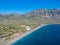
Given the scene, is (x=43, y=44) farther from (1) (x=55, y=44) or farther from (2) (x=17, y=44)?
(2) (x=17, y=44)

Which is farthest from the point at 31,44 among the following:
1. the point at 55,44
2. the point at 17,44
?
the point at 55,44

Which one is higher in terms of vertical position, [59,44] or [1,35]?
[1,35]

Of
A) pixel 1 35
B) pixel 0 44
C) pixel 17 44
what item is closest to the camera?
pixel 0 44

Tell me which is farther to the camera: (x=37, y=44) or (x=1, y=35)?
(x=1, y=35)

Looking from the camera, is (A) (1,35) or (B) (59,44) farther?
(A) (1,35)

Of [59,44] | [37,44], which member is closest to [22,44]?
[37,44]

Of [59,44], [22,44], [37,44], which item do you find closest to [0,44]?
[22,44]

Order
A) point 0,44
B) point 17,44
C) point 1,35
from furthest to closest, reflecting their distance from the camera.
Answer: point 1,35 → point 17,44 → point 0,44

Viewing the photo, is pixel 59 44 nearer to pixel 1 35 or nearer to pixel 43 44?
pixel 43 44

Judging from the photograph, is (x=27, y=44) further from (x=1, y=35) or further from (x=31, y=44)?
(x=1, y=35)
